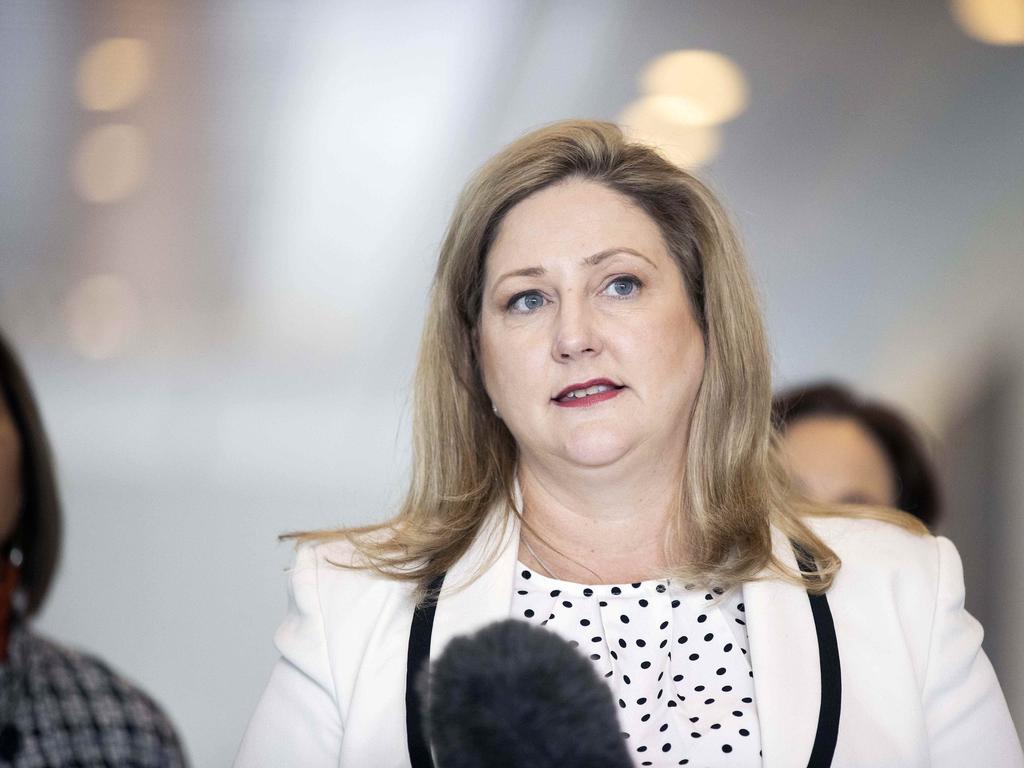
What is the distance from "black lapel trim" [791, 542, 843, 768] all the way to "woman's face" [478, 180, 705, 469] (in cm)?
30

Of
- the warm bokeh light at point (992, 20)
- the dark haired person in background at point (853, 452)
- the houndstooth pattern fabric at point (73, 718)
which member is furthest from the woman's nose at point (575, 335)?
the warm bokeh light at point (992, 20)

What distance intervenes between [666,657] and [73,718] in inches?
30.7

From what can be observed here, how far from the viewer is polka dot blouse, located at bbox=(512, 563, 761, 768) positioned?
1.57 meters

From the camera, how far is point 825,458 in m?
2.83

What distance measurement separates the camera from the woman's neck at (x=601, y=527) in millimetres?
1767

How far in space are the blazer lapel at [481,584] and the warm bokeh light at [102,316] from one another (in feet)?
6.08

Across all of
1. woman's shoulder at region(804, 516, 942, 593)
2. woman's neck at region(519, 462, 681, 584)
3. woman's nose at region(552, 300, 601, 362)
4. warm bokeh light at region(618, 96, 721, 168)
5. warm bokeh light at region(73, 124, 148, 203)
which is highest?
warm bokeh light at region(618, 96, 721, 168)

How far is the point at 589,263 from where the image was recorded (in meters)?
1.76

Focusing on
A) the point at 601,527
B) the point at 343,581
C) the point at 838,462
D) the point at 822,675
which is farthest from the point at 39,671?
the point at 838,462

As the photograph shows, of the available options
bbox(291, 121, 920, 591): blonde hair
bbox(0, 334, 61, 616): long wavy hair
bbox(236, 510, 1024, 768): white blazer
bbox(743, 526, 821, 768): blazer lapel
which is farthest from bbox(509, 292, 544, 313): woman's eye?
bbox(0, 334, 61, 616): long wavy hair

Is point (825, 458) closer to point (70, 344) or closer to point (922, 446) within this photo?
point (922, 446)

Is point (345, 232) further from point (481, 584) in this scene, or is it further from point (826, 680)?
point (826, 680)

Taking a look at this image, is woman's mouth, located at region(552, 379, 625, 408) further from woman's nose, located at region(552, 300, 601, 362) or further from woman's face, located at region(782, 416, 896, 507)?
woman's face, located at region(782, 416, 896, 507)

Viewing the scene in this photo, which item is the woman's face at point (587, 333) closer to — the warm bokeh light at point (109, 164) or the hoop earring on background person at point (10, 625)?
the hoop earring on background person at point (10, 625)
